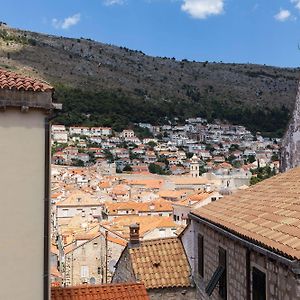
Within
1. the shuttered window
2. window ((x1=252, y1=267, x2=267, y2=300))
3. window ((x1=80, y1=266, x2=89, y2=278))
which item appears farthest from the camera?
window ((x1=80, y1=266, x2=89, y2=278))

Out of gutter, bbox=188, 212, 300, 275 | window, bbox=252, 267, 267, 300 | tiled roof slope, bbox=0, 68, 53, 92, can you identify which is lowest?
window, bbox=252, 267, 267, 300

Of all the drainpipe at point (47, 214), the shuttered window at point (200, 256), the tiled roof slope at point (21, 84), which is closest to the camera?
the tiled roof slope at point (21, 84)

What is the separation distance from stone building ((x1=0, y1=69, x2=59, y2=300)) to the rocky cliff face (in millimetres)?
10096

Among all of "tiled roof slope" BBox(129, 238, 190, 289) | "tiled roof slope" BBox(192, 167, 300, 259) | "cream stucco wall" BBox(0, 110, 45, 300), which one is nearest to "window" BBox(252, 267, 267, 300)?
"tiled roof slope" BBox(192, 167, 300, 259)

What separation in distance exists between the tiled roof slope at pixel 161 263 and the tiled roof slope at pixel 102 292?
14.0 feet

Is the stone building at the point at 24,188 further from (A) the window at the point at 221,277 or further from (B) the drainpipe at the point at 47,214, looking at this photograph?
(A) the window at the point at 221,277

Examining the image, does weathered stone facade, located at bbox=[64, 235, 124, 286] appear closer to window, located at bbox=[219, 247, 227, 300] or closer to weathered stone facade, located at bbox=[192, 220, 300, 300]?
weathered stone facade, located at bbox=[192, 220, 300, 300]

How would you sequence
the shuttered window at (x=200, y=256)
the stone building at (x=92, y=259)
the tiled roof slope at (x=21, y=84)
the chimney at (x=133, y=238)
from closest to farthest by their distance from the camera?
the tiled roof slope at (x=21, y=84), the shuttered window at (x=200, y=256), the chimney at (x=133, y=238), the stone building at (x=92, y=259)

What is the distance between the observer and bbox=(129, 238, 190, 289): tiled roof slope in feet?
49.0

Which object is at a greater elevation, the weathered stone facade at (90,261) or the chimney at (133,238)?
the chimney at (133,238)

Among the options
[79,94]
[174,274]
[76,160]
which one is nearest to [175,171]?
[76,160]

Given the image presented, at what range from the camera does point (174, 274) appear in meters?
15.2

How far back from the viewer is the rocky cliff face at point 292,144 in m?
15.8

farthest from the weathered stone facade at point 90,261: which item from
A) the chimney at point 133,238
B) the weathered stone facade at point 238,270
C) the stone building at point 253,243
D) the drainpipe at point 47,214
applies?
the drainpipe at point 47,214
